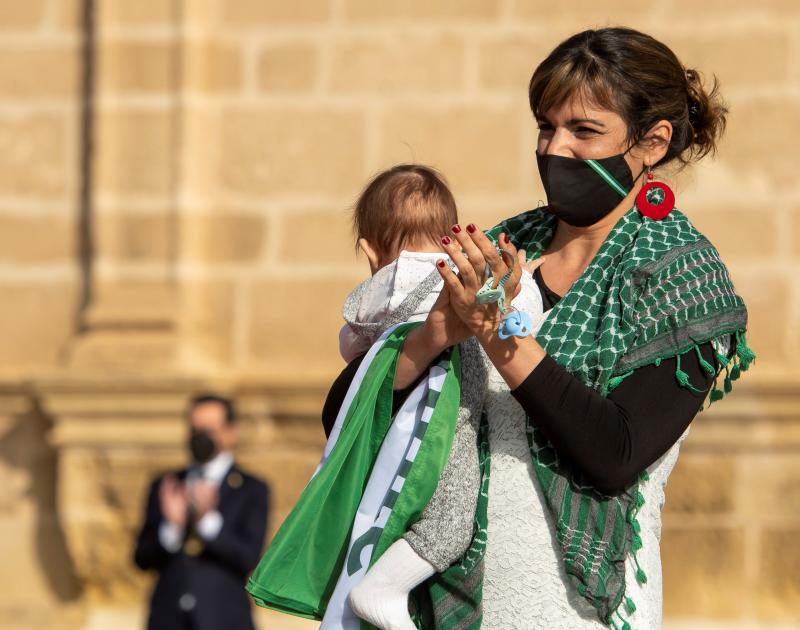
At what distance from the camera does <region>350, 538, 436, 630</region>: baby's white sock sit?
9.46 feet

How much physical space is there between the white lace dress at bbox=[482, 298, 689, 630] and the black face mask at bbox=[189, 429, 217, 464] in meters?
3.44

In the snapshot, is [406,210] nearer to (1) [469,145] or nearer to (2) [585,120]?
(2) [585,120]

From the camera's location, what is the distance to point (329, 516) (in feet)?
9.86

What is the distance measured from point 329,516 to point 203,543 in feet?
10.6

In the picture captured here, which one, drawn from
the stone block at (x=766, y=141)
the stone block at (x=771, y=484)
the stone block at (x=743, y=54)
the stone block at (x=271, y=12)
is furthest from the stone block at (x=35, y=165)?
the stone block at (x=771, y=484)

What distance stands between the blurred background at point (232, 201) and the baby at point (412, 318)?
11.5 feet

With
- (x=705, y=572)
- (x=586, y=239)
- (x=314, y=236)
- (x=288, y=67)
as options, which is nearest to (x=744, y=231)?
(x=705, y=572)

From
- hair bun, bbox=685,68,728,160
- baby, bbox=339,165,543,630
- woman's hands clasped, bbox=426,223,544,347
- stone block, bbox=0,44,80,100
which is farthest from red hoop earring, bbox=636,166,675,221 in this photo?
stone block, bbox=0,44,80,100

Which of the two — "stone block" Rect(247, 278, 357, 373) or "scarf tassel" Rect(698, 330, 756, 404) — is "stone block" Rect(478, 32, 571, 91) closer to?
"stone block" Rect(247, 278, 357, 373)

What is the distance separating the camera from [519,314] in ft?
9.01

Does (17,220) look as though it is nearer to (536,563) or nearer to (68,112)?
(68,112)

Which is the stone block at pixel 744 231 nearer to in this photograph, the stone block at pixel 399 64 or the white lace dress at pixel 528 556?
→ the stone block at pixel 399 64

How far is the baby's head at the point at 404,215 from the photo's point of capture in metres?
3.32

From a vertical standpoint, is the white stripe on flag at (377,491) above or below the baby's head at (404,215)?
below
